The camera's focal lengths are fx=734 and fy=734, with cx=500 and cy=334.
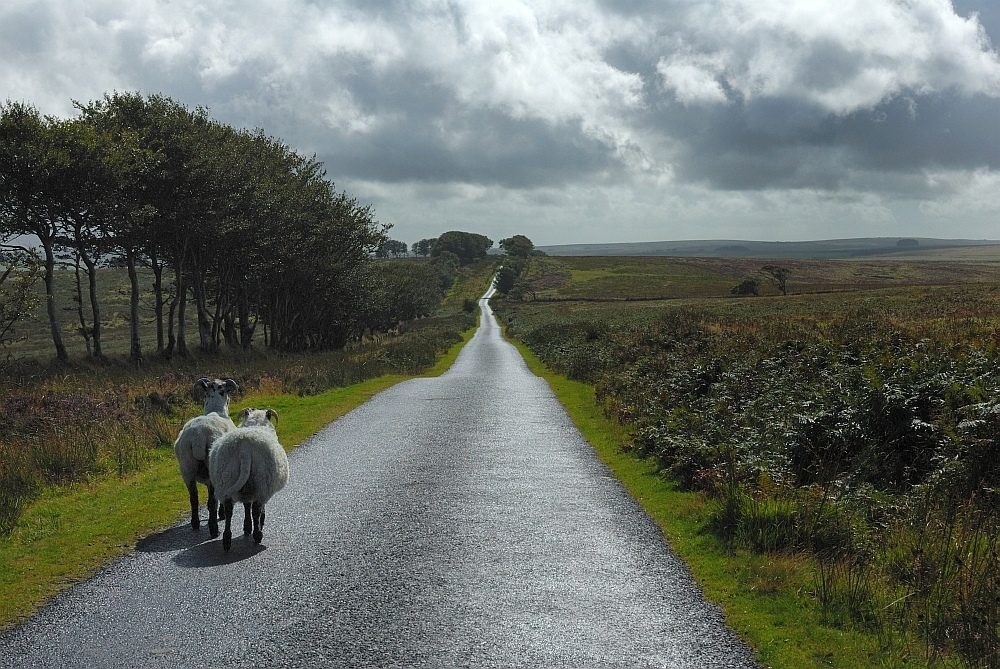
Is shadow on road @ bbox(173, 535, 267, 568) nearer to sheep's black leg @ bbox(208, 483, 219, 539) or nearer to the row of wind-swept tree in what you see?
sheep's black leg @ bbox(208, 483, 219, 539)

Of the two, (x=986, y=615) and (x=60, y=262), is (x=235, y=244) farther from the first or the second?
(x=986, y=615)

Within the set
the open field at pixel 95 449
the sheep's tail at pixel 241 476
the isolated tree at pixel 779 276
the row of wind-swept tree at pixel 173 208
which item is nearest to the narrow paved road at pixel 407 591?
the open field at pixel 95 449

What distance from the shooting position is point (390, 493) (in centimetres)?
1186

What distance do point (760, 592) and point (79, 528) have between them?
864 centimetres

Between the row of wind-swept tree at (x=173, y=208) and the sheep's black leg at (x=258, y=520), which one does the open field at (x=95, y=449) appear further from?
the row of wind-swept tree at (x=173, y=208)

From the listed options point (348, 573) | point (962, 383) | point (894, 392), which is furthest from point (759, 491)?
point (348, 573)

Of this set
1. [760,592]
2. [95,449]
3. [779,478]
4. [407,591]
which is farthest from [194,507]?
[779,478]

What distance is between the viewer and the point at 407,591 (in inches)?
292

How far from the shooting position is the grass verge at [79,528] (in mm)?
7652

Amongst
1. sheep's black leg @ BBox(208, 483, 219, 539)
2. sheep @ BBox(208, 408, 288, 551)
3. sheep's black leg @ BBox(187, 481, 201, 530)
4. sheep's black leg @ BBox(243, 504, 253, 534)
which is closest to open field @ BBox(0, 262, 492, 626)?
sheep's black leg @ BBox(187, 481, 201, 530)

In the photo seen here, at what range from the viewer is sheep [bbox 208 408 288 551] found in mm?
8578

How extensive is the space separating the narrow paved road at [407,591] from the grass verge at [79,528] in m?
0.31

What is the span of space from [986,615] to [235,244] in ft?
140

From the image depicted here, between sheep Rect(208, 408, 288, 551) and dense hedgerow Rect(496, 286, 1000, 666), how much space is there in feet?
18.7
